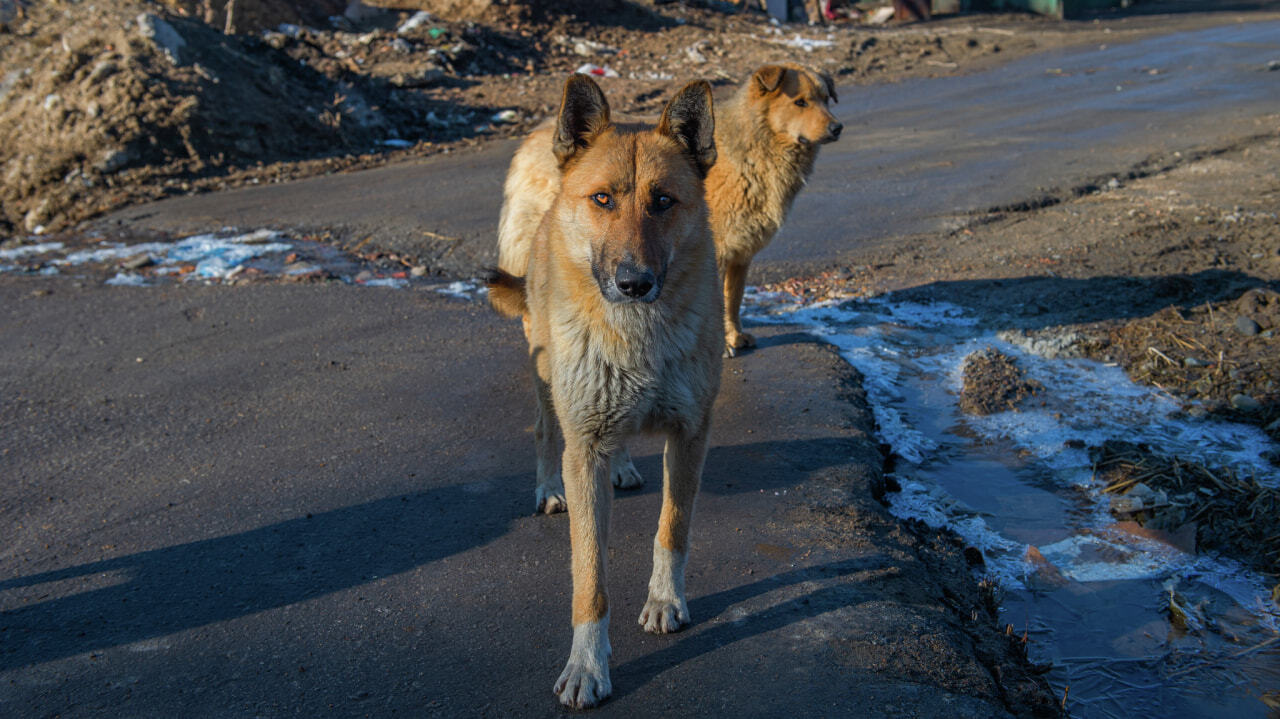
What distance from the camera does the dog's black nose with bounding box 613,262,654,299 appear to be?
10.2 ft

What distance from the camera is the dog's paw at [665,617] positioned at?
3.40 metres

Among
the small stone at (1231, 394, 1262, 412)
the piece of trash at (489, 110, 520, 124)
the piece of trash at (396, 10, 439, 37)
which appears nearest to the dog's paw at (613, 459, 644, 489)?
the small stone at (1231, 394, 1262, 412)

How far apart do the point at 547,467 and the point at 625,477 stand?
418 mm

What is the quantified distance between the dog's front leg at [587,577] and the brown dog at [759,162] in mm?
2992

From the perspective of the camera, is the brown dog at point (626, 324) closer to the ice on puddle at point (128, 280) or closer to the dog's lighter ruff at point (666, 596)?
the dog's lighter ruff at point (666, 596)

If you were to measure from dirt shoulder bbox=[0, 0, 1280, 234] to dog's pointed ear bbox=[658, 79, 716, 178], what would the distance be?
850 cm

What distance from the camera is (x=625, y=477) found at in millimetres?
4523

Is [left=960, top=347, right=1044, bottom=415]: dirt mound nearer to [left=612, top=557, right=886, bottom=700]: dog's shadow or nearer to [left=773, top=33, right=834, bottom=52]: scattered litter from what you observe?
[left=612, top=557, right=886, bottom=700]: dog's shadow

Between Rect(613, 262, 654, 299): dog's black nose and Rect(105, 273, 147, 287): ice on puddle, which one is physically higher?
Rect(613, 262, 654, 299): dog's black nose

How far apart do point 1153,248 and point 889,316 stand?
8.55ft

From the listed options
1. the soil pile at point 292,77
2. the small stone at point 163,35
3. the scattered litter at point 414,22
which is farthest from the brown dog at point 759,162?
the scattered litter at point 414,22

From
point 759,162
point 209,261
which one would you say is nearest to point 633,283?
point 759,162

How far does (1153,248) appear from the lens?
24.6 ft

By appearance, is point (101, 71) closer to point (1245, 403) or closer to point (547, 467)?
point (547, 467)
